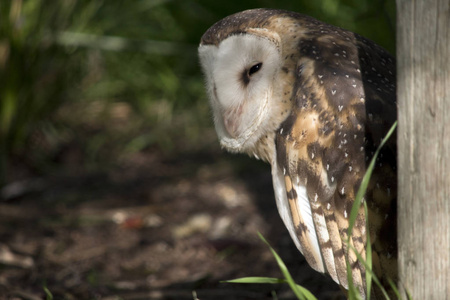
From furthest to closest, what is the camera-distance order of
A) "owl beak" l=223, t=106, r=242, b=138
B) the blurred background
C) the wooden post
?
the blurred background < "owl beak" l=223, t=106, r=242, b=138 < the wooden post

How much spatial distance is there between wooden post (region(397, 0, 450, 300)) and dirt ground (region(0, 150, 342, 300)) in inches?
41.4

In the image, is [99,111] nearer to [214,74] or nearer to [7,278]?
[7,278]

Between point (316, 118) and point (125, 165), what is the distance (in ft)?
9.98

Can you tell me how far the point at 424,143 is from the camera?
1506mm

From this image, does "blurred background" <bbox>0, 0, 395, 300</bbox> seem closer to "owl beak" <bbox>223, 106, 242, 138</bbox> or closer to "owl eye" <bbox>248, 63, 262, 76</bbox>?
"owl beak" <bbox>223, 106, 242, 138</bbox>

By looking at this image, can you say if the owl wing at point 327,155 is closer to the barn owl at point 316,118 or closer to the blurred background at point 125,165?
the barn owl at point 316,118

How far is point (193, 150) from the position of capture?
197 inches

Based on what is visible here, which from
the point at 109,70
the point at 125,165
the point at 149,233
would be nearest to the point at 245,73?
the point at 149,233

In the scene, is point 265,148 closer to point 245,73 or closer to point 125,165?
point 245,73

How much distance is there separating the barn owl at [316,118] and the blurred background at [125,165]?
71cm

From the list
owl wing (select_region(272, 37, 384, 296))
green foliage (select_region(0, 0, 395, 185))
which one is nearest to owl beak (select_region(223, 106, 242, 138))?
owl wing (select_region(272, 37, 384, 296))

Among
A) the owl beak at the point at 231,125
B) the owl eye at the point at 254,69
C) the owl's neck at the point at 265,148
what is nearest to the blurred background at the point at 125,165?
the owl's neck at the point at 265,148

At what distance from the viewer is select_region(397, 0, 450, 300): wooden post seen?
1450mm

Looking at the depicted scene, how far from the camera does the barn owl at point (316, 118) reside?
1.94 meters
